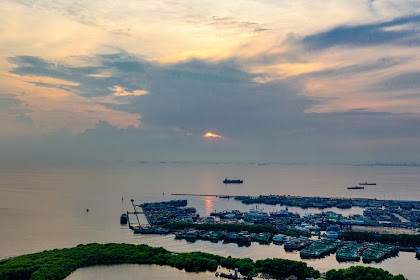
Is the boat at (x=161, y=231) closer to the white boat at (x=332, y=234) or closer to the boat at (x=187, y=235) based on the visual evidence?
the boat at (x=187, y=235)

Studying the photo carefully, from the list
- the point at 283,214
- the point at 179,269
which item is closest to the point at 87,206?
the point at 283,214

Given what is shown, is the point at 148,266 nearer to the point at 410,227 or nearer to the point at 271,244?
the point at 271,244

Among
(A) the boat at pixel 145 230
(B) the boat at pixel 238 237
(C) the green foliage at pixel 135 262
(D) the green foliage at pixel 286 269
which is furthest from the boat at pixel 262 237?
(A) the boat at pixel 145 230

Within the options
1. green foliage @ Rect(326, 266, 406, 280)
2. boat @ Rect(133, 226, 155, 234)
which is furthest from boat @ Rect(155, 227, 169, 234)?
green foliage @ Rect(326, 266, 406, 280)

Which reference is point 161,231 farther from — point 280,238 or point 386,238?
point 386,238

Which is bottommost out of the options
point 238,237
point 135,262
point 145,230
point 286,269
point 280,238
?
point 286,269

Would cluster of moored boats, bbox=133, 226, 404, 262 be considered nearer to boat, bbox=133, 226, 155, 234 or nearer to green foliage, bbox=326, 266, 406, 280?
boat, bbox=133, 226, 155, 234

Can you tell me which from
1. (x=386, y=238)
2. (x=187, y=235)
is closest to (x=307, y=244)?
(x=386, y=238)
